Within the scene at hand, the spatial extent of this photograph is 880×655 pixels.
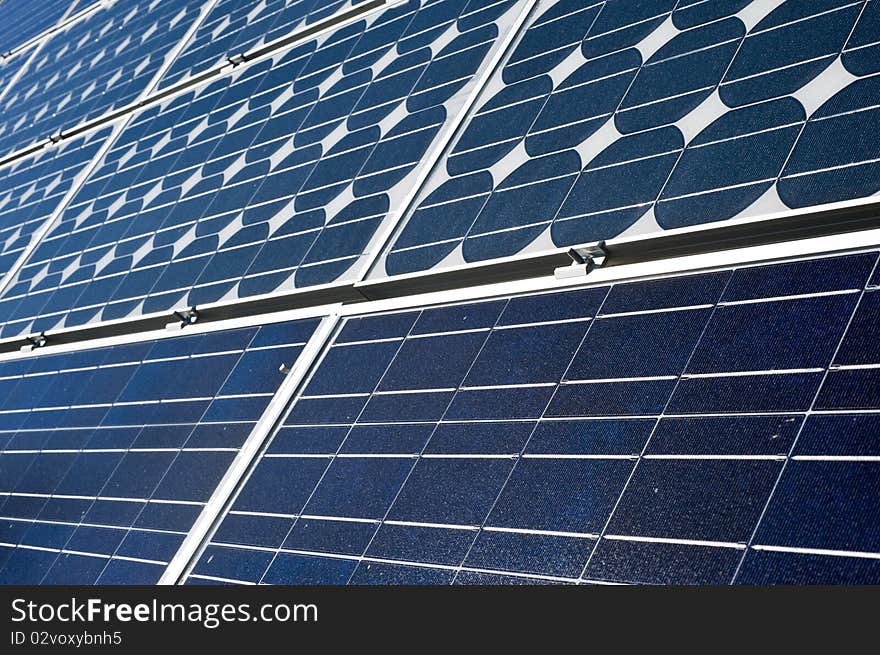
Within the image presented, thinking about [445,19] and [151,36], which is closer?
[445,19]

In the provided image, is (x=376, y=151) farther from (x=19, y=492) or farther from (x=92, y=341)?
(x=19, y=492)

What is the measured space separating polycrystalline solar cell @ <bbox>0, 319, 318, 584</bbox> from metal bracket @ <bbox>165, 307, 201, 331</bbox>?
0.54ft

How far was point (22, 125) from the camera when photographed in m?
16.5

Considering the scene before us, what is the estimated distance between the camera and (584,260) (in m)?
5.71

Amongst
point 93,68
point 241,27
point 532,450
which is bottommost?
point 532,450

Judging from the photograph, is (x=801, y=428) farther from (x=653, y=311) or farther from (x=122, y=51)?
(x=122, y=51)

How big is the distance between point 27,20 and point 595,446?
71.9 ft

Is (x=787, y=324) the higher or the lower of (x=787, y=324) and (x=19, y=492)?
the higher

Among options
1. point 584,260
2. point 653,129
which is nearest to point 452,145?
point 653,129

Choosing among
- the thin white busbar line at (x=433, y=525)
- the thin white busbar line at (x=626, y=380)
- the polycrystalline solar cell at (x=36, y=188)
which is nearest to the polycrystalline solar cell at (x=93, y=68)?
the polycrystalline solar cell at (x=36, y=188)

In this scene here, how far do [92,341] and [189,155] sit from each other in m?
2.43

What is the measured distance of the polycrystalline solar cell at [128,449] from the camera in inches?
262

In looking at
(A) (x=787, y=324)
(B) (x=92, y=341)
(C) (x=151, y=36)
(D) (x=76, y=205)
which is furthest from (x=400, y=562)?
(C) (x=151, y=36)

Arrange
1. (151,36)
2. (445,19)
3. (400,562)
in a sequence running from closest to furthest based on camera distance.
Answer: (400,562)
(445,19)
(151,36)
